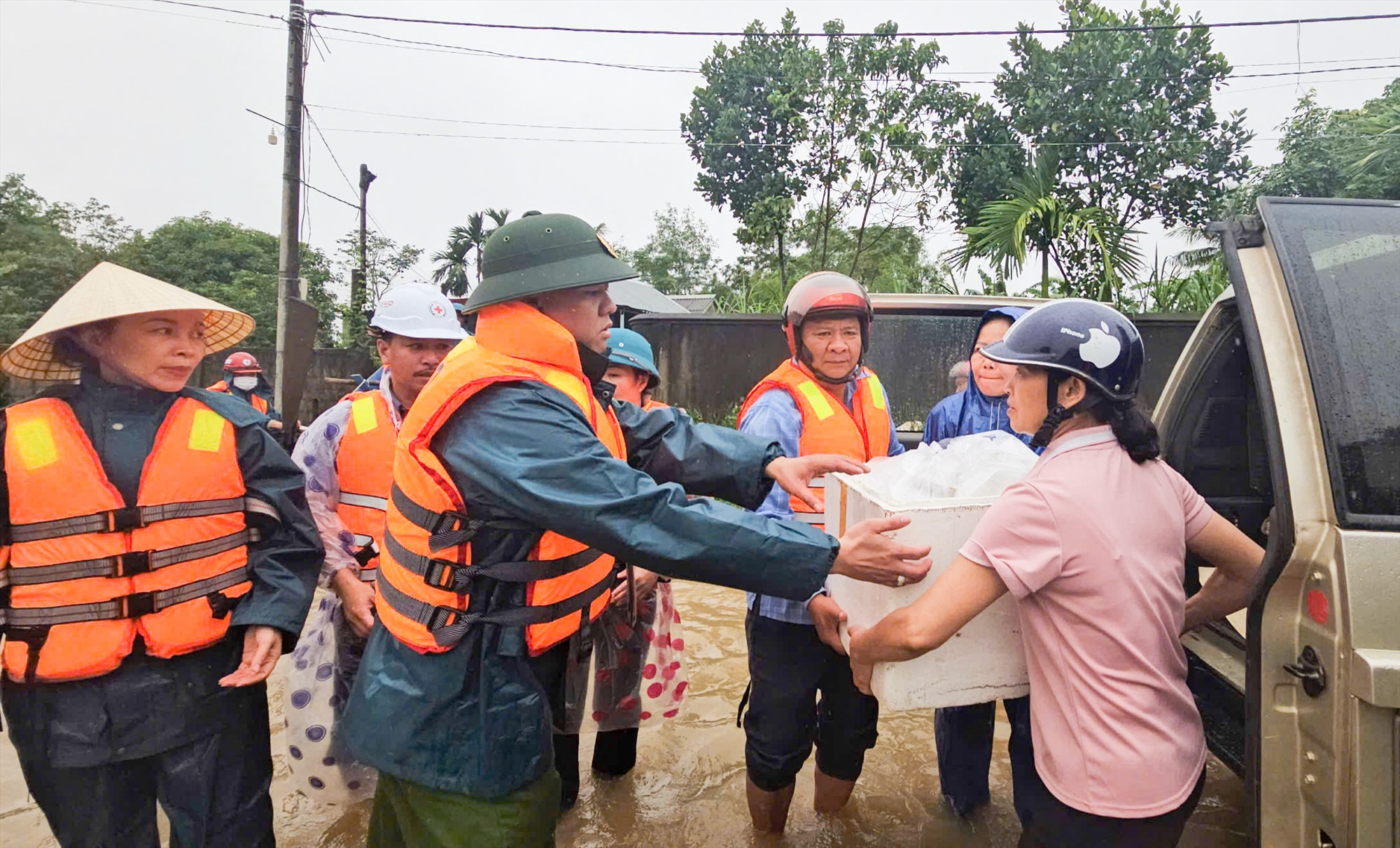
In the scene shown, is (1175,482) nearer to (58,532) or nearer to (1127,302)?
(58,532)

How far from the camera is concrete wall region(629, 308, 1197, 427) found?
9492 mm

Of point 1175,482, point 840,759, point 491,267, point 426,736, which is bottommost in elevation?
point 840,759

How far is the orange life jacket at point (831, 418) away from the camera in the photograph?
2.81 metres

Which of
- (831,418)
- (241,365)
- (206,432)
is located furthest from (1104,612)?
(241,365)

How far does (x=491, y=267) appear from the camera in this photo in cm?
202

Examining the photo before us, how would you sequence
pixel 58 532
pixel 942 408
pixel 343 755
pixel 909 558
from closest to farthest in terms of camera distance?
pixel 909 558 → pixel 58 532 → pixel 343 755 → pixel 942 408

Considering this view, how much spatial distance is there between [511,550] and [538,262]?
2.36 feet

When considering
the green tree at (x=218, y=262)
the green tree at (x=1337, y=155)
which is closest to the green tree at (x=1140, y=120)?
the green tree at (x=1337, y=155)

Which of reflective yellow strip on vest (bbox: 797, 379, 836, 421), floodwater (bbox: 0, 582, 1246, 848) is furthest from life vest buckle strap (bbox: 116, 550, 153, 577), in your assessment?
reflective yellow strip on vest (bbox: 797, 379, 836, 421)

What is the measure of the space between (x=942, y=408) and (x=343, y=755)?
2.78 m

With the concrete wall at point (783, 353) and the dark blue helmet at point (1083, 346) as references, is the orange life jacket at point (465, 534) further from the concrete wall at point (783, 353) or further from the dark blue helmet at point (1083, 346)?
the concrete wall at point (783, 353)

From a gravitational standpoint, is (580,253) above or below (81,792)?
above

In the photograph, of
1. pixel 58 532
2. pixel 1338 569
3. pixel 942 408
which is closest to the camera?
pixel 1338 569

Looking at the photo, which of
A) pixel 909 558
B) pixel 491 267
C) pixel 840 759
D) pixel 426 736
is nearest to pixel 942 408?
pixel 840 759
